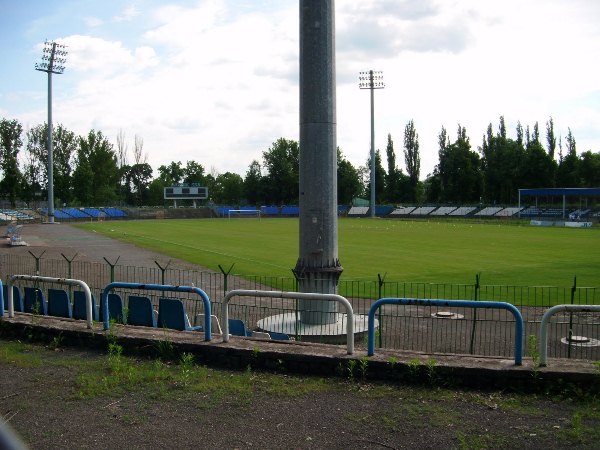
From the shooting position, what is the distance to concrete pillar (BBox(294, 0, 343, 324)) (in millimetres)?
10375

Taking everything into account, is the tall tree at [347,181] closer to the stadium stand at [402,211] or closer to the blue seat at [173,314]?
the stadium stand at [402,211]

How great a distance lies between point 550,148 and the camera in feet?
299

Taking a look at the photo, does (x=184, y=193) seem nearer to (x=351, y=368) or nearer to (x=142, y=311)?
(x=142, y=311)

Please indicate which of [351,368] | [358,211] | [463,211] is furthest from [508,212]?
[351,368]

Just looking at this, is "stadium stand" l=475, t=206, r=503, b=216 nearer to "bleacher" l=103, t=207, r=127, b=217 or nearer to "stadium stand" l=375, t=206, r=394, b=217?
"stadium stand" l=375, t=206, r=394, b=217

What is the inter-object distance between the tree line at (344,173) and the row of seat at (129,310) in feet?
268

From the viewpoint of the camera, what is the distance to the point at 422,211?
9175 cm

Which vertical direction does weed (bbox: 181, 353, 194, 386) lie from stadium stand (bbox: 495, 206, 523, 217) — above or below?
below

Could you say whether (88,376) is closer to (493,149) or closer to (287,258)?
(287,258)

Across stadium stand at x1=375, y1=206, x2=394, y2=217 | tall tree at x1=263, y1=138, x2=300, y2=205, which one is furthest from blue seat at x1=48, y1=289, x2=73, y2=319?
tall tree at x1=263, y1=138, x2=300, y2=205

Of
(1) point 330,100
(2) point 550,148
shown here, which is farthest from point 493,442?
(2) point 550,148

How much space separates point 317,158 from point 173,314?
12.3 feet

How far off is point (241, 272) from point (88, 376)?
50.3ft

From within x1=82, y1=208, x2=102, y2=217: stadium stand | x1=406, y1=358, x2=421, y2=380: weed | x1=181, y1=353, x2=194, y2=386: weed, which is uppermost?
x1=82, y1=208, x2=102, y2=217: stadium stand
